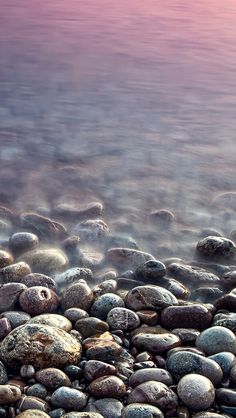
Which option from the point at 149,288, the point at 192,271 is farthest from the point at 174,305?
the point at 192,271

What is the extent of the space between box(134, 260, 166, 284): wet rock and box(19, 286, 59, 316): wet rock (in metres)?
0.70

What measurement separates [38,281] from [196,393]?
138 centimetres

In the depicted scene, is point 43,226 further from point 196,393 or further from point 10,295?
point 196,393

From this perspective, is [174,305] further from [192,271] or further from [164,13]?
[164,13]

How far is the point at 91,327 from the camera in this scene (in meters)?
3.42

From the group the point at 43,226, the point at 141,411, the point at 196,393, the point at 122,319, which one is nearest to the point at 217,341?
the point at 196,393

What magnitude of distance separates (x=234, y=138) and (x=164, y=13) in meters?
6.29

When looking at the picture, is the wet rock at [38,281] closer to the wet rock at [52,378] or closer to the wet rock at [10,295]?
the wet rock at [10,295]

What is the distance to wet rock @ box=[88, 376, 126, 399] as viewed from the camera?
2.94 metres

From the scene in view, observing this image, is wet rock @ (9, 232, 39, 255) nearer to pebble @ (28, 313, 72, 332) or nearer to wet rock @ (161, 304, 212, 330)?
pebble @ (28, 313, 72, 332)

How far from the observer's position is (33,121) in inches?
286

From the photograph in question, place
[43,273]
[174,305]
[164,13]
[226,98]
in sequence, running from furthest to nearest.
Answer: [164,13] → [226,98] → [43,273] → [174,305]

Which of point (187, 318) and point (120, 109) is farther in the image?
point (120, 109)

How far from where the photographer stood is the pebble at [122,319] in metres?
3.46
